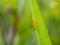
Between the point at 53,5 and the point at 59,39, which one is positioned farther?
the point at 53,5

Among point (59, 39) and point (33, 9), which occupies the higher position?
point (33, 9)

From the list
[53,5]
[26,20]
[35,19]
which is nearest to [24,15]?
[26,20]

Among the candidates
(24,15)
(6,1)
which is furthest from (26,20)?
(6,1)

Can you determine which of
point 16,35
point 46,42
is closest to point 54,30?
point 16,35

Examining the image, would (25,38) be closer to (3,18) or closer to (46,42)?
(3,18)

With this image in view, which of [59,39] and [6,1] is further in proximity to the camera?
[6,1]

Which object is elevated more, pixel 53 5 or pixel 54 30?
pixel 53 5

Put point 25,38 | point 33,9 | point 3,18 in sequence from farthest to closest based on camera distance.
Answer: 1. point 3,18
2. point 25,38
3. point 33,9

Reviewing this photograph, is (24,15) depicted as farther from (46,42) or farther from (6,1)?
(46,42)

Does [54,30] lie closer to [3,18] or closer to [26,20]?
[26,20]

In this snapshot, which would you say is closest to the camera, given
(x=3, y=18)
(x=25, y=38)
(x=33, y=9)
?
(x=33, y=9)
